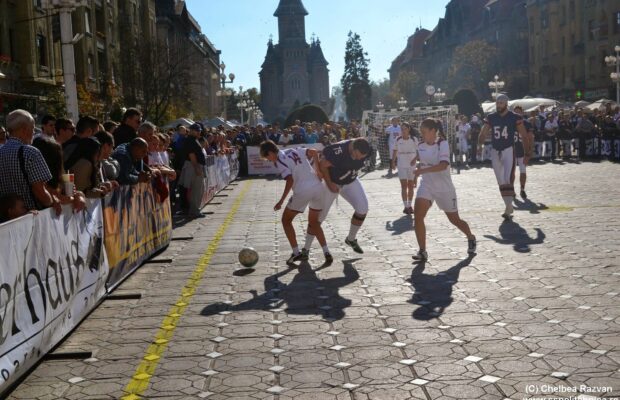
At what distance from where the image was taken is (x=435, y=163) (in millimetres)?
10828

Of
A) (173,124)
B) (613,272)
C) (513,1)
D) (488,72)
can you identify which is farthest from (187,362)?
(513,1)

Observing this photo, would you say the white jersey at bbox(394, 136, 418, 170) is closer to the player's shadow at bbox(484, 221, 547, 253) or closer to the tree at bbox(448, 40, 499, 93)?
the player's shadow at bbox(484, 221, 547, 253)

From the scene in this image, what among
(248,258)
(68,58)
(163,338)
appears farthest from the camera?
(68,58)

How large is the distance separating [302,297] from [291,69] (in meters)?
164

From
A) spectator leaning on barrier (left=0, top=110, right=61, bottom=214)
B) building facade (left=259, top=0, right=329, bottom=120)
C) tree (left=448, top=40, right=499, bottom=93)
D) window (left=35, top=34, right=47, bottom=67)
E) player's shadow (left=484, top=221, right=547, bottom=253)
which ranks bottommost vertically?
player's shadow (left=484, top=221, right=547, bottom=253)

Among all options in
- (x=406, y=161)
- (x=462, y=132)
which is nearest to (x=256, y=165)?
(x=462, y=132)

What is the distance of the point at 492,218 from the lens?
1472 cm

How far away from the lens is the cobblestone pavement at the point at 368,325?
5.53 m

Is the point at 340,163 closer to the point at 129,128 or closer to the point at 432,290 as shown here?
the point at 432,290

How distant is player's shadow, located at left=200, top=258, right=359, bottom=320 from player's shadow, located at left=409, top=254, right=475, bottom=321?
70 centimetres

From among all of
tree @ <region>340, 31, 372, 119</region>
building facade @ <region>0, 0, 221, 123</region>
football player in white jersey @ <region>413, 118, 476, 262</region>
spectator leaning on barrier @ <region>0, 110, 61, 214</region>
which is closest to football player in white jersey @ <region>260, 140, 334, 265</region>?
football player in white jersey @ <region>413, 118, 476, 262</region>

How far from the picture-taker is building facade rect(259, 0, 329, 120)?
168750 millimetres

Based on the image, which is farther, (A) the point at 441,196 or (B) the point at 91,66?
(B) the point at 91,66

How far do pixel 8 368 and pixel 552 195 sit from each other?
15.1 meters
